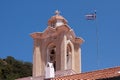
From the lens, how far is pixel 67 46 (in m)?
38.4

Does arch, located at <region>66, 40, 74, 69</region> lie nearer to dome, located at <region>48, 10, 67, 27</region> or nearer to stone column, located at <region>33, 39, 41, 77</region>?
dome, located at <region>48, 10, 67, 27</region>

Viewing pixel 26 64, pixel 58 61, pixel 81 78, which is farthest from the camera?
pixel 26 64

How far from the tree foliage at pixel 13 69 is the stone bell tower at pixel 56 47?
95.7ft

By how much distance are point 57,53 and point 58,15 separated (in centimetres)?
389

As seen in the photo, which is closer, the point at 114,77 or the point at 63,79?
the point at 114,77

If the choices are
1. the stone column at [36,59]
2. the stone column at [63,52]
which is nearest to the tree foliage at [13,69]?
the stone column at [36,59]

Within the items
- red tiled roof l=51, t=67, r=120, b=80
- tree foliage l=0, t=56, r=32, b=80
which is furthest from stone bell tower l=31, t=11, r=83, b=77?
tree foliage l=0, t=56, r=32, b=80

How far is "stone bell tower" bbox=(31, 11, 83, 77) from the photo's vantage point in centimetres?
3716

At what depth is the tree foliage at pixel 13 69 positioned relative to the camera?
230ft

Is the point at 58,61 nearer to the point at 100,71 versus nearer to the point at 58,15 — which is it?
the point at 58,15

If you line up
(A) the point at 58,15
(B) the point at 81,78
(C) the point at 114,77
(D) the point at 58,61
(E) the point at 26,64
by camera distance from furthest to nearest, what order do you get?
1. (E) the point at 26,64
2. (A) the point at 58,15
3. (D) the point at 58,61
4. (B) the point at 81,78
5. (C) the point at 114,77

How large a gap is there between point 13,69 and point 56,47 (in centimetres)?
3885

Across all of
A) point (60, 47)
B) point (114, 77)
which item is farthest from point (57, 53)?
point (114, 77)

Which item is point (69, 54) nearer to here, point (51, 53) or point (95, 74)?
point (51, 53)
